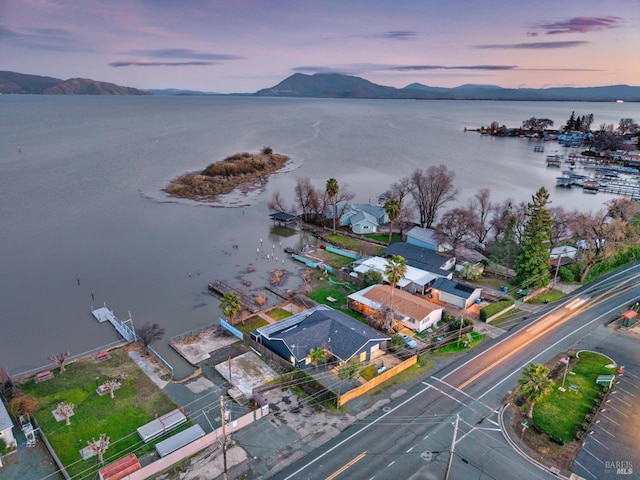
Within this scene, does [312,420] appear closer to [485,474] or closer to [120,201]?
[485,474]

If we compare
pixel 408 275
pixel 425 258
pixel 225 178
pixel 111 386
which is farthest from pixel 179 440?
pixel 225 178

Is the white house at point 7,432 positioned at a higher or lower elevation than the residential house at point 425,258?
lower

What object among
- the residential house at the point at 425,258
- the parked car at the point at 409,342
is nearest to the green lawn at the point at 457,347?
the parked car at the point at 409,342

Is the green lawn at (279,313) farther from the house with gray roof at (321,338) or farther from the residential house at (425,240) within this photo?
the residential house at (425,240)

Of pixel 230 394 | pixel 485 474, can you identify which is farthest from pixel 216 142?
pixel 485 474

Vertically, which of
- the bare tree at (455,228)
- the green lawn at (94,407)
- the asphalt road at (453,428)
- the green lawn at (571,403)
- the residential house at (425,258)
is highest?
the bare tree at (455,228)

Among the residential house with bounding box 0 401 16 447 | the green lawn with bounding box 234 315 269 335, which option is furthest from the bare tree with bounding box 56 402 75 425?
the green lawn with bounding box 234 315 269 335

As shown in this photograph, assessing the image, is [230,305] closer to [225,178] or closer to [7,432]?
[7,432]
